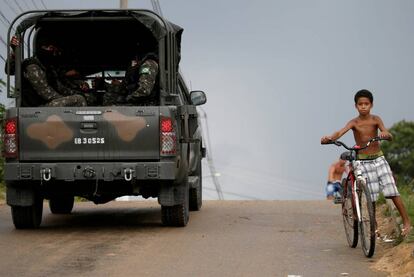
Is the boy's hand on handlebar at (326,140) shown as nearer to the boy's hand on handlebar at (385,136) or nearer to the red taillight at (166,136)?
the boy's hand on handlebar at (385,136)

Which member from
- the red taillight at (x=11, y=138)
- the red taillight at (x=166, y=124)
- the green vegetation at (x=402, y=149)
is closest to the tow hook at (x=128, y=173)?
the red taillight at (x=166, y=124)

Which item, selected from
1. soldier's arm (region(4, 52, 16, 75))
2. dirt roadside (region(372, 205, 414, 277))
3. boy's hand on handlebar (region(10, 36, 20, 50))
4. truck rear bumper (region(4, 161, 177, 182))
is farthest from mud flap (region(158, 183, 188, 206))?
dirt roadside (region(372, 205, 414, 277))

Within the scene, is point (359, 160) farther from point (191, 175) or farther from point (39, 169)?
point (191, 175)

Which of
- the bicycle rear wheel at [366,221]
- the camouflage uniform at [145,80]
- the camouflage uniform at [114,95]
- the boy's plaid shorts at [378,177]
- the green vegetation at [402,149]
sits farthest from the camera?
the green vegetation at [402,149]

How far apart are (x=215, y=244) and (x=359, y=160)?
2.09 meters

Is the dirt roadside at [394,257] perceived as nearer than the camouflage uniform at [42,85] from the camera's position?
Yes

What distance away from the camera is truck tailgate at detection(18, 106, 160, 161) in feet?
39.3

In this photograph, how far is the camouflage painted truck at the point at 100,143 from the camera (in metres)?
12.0

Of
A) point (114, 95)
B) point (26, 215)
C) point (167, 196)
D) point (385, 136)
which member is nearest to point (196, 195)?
point (114, 95)

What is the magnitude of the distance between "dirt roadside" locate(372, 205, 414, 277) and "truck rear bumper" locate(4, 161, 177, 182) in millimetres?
2797

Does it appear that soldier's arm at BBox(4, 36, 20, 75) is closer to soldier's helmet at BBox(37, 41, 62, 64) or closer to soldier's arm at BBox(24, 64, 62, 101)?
soldier's arm at BBox(24, 64, 62, 101)

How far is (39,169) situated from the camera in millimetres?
11938

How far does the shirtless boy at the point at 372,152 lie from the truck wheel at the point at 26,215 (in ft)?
14.5

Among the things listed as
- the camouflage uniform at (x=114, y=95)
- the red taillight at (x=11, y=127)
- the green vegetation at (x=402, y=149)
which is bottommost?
the green vegetation at (x=402, y=149)
